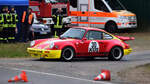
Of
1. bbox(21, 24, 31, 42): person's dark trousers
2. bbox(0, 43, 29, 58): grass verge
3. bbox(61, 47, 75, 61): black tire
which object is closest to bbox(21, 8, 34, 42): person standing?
bbox(21, 24, 31, 42): person's dark trousers

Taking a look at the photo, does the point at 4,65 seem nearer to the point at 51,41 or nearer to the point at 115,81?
the point at 51,41

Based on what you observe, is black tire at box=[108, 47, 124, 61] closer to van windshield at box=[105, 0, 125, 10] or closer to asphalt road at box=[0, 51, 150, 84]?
asphalt road at box=[0, 51, 150, 84]

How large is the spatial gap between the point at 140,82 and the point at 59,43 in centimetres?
503

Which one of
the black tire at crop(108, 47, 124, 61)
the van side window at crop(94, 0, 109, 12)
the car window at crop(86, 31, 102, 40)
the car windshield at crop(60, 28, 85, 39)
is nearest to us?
the car windshield at crop(60, 28, 85, 39)

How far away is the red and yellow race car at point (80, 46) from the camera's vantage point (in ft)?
56.2

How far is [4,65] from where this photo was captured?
1588cm

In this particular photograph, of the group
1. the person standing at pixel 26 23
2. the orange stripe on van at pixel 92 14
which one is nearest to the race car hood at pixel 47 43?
the person standing at pixel 26 23

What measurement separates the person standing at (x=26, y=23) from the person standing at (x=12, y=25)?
1.70 ft

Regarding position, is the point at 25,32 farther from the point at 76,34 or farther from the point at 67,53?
the point at 67,53

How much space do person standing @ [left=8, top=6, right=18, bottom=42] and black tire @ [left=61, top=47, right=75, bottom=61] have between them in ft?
23.7

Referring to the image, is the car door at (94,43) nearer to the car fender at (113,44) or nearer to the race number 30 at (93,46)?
the race number 30 at (93,46)

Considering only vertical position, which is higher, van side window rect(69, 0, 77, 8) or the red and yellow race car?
van side window rect(69, 0, 77, 8)

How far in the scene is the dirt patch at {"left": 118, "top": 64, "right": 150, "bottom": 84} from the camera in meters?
13.1

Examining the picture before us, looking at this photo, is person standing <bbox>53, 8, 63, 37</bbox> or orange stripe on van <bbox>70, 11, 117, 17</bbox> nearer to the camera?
person standing <bbox>53, 8, 63, 37</bbox>
